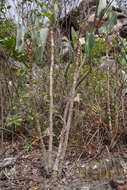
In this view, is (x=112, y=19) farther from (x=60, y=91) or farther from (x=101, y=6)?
(x=60, y=91)

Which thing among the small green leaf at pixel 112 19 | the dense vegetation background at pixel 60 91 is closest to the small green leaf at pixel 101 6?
the dense vegetation background at pixel 60 91

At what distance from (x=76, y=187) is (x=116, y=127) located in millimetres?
739

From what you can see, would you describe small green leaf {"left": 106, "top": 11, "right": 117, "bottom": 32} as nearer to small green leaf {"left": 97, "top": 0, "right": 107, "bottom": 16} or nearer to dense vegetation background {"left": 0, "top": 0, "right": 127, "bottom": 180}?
dense vegetation background {"left": 0, "top": 0, "right": 127, "bottom": 180}

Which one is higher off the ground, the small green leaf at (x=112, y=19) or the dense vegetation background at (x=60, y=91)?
the small green leaf at (x=112, y=19)

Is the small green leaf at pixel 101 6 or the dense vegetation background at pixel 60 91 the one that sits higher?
the small green leaf at pixel 101 6

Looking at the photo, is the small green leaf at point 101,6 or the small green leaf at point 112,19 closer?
the small green leaf at point 101,6

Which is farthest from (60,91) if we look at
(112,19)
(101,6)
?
(101,6)

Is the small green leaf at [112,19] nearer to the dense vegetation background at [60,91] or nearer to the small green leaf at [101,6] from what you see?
the dense vegetation background at [60,91]

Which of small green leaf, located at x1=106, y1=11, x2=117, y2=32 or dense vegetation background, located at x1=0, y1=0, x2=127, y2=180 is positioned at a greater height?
small green leaf, located at x1=106, y1=11, x2=117, y2=32

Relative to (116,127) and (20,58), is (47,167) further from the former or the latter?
(20,58)

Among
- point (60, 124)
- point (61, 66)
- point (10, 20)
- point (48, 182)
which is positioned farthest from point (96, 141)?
point (10, 20)

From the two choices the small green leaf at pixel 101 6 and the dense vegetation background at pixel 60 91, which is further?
the dense vegetation background at pixel 60 91

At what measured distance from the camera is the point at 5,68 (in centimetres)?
219

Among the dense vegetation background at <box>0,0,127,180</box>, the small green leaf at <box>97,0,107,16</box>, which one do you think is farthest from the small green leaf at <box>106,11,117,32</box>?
the small green leaf at <box>97,0,107,16</box>
